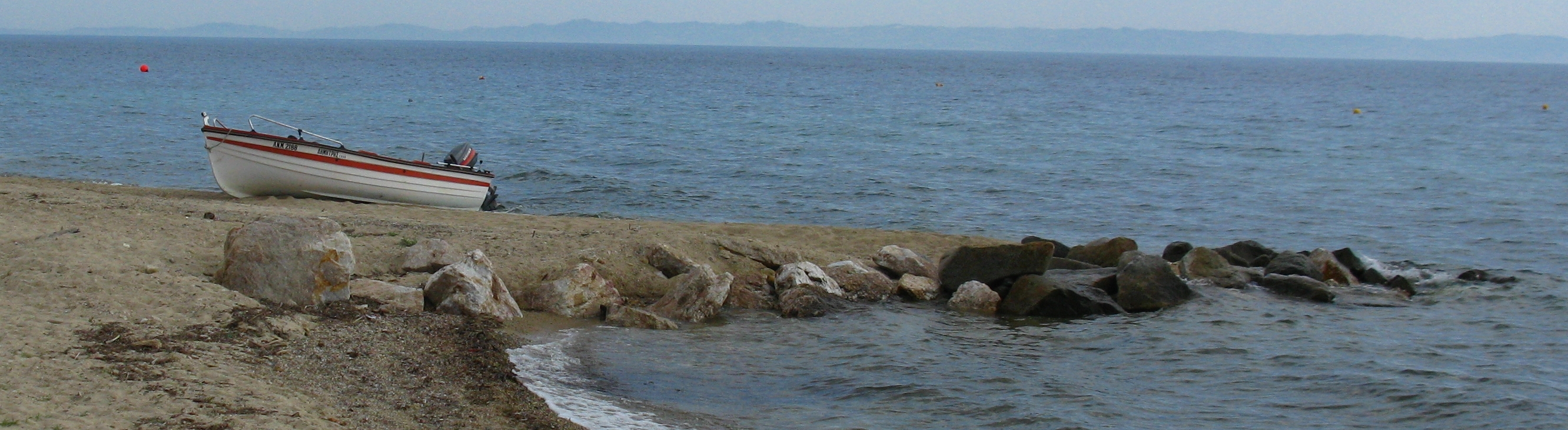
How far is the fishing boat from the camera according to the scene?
17.2 m

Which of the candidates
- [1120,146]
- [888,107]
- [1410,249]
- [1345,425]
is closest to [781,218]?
[1410,249]

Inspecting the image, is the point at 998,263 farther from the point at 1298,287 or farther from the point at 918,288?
the point at 1298,287

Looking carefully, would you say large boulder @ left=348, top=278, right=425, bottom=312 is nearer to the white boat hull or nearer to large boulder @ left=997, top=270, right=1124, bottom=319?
large boulder @ left=997, top=270, right=1124, bottom=319

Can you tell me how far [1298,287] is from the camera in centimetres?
1323

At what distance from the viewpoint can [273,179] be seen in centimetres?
1758

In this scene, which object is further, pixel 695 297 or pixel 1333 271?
pixel 1333 271

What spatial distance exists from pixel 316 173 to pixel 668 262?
8006 millimetres

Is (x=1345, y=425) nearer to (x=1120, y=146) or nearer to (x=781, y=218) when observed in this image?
(x=781, y=218)

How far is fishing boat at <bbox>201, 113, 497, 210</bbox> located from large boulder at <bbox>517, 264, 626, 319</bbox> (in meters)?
7.58

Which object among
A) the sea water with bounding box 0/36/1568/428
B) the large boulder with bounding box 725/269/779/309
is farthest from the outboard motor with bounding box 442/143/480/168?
the large boulder with bounding box 725/269/779/309

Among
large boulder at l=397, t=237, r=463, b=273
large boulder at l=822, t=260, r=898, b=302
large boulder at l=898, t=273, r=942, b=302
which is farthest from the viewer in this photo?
large boulder at l=898, t=273, r=942, b=302

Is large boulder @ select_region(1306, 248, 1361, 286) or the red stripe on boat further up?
the red stripe on boat

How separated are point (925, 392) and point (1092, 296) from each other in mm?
4065

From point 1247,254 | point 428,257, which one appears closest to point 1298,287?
point 1247,254
